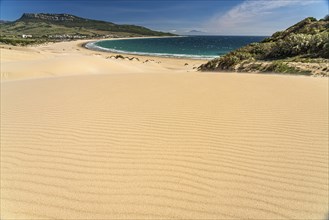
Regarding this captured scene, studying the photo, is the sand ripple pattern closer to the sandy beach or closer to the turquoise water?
the sandy beach

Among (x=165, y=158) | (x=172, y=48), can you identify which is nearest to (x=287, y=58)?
(x=165, y=158)

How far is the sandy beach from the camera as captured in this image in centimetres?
263

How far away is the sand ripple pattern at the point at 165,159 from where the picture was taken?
2625 mm

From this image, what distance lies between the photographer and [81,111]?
5.72 metres

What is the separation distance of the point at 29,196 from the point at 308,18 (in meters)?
32.1

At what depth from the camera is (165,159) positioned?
3.51 meters

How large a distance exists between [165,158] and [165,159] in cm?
3

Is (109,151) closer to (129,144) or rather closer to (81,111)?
(129,144)

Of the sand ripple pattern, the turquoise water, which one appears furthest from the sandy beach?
the turquoise water

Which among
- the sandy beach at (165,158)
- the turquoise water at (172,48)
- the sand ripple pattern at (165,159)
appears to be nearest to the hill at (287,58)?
the sandy beach at (165,158)

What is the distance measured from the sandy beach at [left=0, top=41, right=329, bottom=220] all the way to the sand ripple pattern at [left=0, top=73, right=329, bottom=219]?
1cm

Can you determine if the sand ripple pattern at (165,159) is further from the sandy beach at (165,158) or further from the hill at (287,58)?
the hill at (287,58)

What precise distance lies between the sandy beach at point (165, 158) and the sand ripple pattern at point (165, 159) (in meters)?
0.01

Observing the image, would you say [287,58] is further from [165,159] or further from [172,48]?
[172,48]
